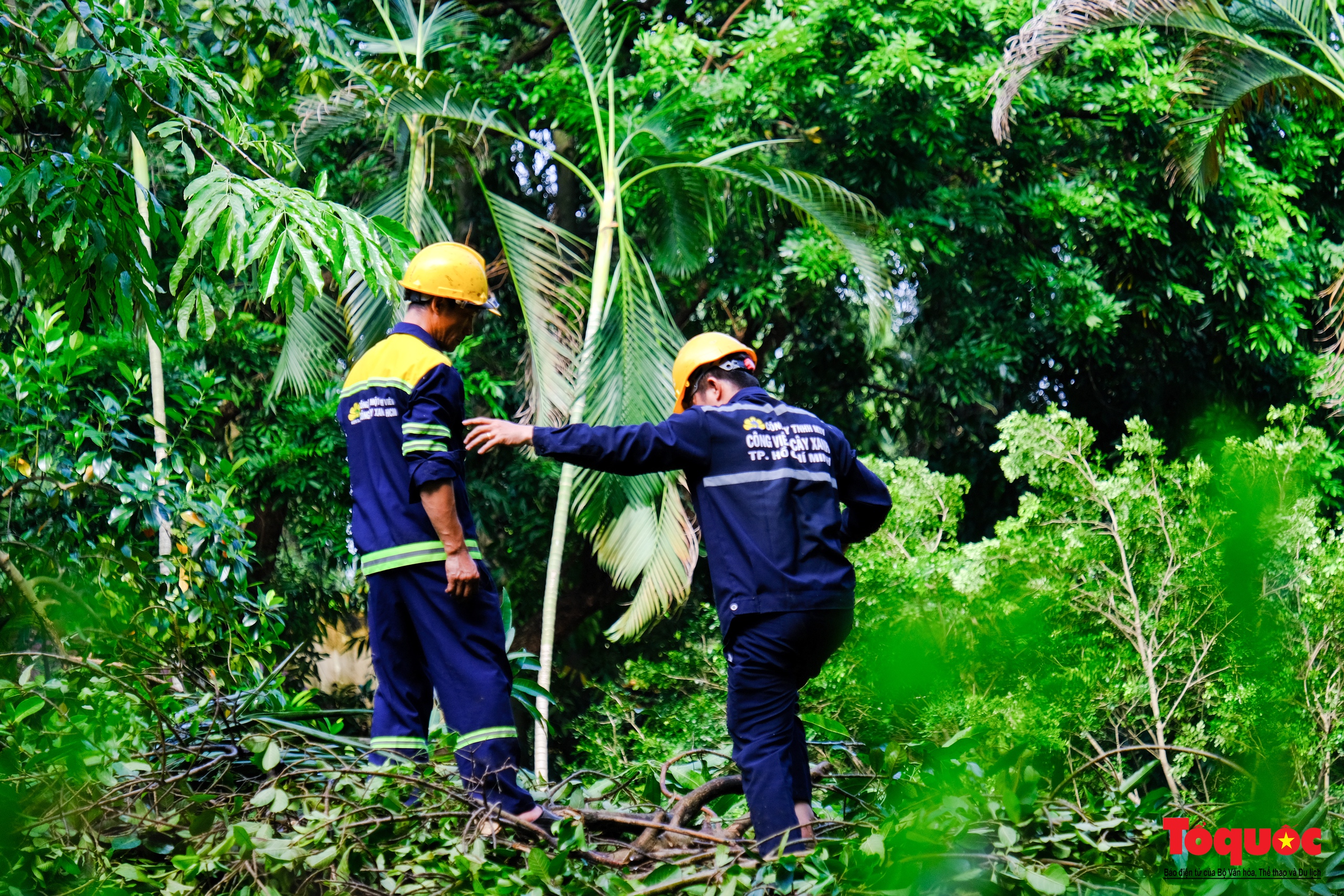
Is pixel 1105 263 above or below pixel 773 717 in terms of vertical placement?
above

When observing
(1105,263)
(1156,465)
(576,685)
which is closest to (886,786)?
(1156,465)

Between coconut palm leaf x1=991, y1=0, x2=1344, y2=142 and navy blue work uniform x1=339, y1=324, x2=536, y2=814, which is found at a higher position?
coconut palm leaf x1=991, y1=0, x2=1344, y2=142

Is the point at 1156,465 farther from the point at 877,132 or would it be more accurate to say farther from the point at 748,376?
the point at 748,376

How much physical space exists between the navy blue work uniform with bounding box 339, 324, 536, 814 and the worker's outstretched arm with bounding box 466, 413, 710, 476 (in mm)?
213

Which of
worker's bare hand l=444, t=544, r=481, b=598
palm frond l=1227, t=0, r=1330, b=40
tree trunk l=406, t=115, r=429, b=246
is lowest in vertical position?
worker's bare hand l=444, t=544, r=481, b=598

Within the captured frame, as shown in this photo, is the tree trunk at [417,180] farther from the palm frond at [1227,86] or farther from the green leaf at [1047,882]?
the green leaf at [1047,882]

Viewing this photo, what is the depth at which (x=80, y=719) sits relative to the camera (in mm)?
2670

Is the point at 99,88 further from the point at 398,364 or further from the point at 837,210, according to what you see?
the point at 837,210

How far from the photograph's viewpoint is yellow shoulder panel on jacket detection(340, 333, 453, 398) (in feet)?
11.4

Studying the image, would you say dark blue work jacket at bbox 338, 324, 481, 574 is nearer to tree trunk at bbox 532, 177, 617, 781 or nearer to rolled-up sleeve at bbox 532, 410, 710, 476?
rolled-up sleeve at bbox 532, 410, 710, 476

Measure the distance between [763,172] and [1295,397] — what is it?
4.82 metres

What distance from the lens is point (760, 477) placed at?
10.7ft

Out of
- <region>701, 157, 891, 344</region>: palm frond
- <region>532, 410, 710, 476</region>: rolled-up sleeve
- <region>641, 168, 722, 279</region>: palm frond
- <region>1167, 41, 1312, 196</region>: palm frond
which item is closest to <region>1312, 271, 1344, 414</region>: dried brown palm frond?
<region>1167, 41, 1312, 196</region>: palm frond

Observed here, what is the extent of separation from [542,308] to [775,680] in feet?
16.3
